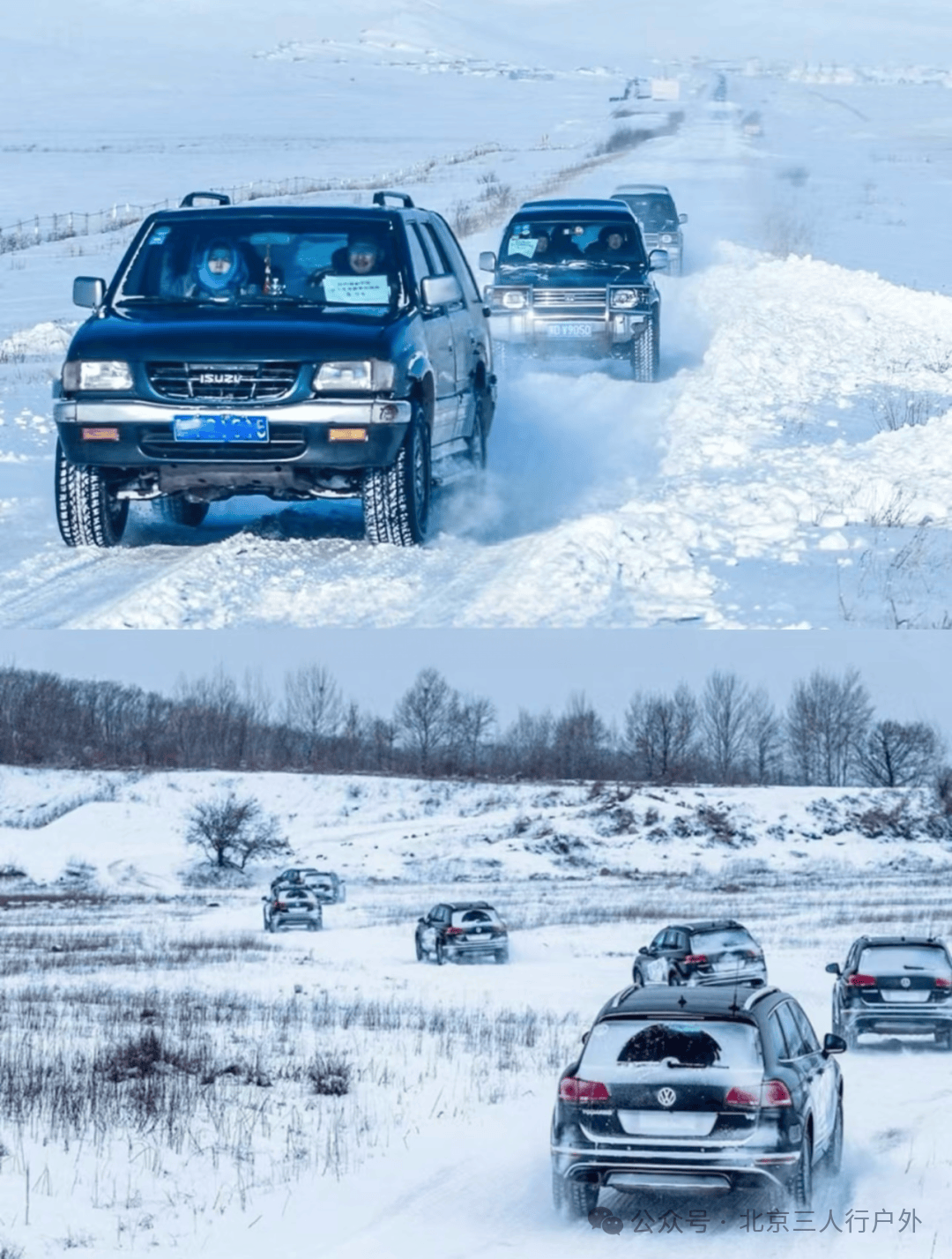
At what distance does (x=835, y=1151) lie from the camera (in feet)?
30.5

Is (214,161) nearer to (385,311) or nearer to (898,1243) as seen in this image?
(385,311)

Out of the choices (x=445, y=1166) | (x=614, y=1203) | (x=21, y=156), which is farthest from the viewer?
(x=21, y=156)

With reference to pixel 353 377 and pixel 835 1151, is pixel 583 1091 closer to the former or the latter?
pixel 835 1151

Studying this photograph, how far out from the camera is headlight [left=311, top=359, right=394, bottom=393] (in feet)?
38.8

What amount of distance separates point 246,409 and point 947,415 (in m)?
8.75

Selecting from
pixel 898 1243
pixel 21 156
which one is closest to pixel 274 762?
pixel 21 156

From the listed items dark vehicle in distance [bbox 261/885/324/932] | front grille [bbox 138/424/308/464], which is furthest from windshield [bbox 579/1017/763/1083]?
dark vehicle in distance [bbox 261/885/324/932]

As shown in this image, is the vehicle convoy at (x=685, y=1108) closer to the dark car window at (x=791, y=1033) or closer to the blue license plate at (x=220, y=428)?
the dark car window at (x=791, y=1033)

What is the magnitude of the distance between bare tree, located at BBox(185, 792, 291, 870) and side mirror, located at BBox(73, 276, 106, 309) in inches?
1723

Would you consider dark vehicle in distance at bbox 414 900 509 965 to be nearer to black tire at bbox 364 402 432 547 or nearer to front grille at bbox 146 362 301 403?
black tire at bbox 364 402 432 547

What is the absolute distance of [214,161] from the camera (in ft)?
177

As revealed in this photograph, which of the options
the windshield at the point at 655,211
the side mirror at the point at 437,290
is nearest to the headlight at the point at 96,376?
the side mirror at the point at 437,290

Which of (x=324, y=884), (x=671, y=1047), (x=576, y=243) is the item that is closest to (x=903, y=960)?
(x=671, y=1047)

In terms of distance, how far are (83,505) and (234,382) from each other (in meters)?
1.61
